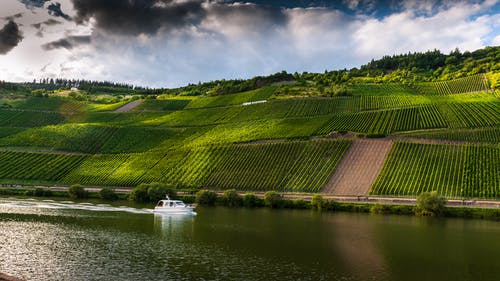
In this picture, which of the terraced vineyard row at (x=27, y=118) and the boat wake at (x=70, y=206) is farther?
the terraced vineyard row at (x=27, y=118)

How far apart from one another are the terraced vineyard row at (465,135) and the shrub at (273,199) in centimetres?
4307

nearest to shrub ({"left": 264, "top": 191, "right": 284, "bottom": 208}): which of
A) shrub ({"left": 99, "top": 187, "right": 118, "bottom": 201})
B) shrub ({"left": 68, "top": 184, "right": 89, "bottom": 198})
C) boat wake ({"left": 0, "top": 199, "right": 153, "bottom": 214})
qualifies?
boat wake ({"left": 0, "top": 199, "right": 153, "bottom": 214})

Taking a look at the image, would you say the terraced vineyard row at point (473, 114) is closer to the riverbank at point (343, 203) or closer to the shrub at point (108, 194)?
the riverbank at point (343, 203)

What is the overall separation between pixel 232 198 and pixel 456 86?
11267 cm

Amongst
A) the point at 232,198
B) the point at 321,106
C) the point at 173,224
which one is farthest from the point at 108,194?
the point at 321,106

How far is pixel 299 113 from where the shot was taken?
149250mm

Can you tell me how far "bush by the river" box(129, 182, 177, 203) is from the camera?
94625 millimetres

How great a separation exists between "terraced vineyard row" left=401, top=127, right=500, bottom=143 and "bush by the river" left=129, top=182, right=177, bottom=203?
58.2 meters

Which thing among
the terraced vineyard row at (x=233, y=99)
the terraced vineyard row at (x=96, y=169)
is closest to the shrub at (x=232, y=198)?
the terraced vineyard row at (x=96, y=169)

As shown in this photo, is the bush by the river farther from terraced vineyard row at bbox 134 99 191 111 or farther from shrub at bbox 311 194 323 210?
terraced vineyard row at bbox 134 99 191 111

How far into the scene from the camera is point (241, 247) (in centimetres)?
4828

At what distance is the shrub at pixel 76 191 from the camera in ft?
320

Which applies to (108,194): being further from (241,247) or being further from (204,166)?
(241,247)

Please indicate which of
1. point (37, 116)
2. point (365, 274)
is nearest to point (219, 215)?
point (365, 274)
